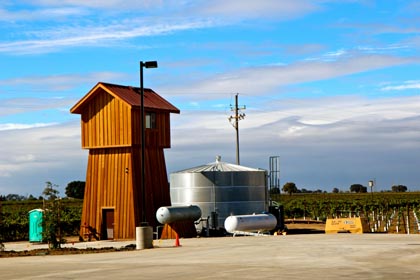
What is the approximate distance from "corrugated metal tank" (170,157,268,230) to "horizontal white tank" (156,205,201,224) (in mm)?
1803

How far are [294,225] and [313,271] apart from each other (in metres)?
40.0

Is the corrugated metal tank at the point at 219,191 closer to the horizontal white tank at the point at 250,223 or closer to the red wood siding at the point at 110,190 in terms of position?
the horizontal white tank at the point at 250,223

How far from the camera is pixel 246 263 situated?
919 inches

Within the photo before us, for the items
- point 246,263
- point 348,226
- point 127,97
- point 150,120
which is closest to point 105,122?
point 127,97

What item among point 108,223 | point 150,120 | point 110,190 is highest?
point 150,120

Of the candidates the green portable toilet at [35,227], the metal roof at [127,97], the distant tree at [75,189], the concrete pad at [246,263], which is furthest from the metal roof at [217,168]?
the distant tree at [75,189]

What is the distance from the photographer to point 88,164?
47875 millimetres

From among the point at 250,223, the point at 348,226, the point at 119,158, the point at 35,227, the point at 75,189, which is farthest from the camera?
the point at 75,189

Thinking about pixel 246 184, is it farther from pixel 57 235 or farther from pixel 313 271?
pixel 313 271

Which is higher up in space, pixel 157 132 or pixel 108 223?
pixel 157 132

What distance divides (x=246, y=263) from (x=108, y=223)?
24.7 meters

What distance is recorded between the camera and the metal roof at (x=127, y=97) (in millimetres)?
45625

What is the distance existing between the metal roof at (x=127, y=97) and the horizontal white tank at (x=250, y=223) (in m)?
8.55

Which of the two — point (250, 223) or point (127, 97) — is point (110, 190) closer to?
point (127, 97)
